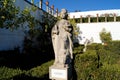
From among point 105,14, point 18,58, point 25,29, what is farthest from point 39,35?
point 105,14

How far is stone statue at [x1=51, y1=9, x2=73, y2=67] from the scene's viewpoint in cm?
770

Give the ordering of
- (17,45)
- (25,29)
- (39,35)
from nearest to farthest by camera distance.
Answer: (17,45) < (25,29) < (39,35)

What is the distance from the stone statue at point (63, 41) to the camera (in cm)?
770

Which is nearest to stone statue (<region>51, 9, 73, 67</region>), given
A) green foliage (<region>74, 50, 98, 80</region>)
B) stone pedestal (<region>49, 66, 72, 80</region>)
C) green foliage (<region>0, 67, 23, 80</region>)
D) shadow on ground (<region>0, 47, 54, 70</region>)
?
stone pedestal (<region>49, 66, 72, 80</region>)

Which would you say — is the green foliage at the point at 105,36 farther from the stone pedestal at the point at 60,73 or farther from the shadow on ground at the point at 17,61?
the stone pedestal at the point at 60,73

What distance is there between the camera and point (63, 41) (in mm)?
7699

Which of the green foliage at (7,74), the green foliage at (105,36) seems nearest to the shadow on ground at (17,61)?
the green foliage at (7,74)

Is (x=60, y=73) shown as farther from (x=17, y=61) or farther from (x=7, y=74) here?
(x=17, y=61)

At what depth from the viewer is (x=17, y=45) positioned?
647 inches

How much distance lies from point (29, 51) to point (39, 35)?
143 inches

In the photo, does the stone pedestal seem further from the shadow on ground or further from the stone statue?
the shadow on ground

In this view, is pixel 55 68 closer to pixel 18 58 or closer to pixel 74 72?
pixel 74 72

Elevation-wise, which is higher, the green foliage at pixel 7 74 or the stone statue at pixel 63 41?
the stone statue at pixel 63 41

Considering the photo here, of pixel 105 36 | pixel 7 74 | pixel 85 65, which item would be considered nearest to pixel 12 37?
pixel 85 65
